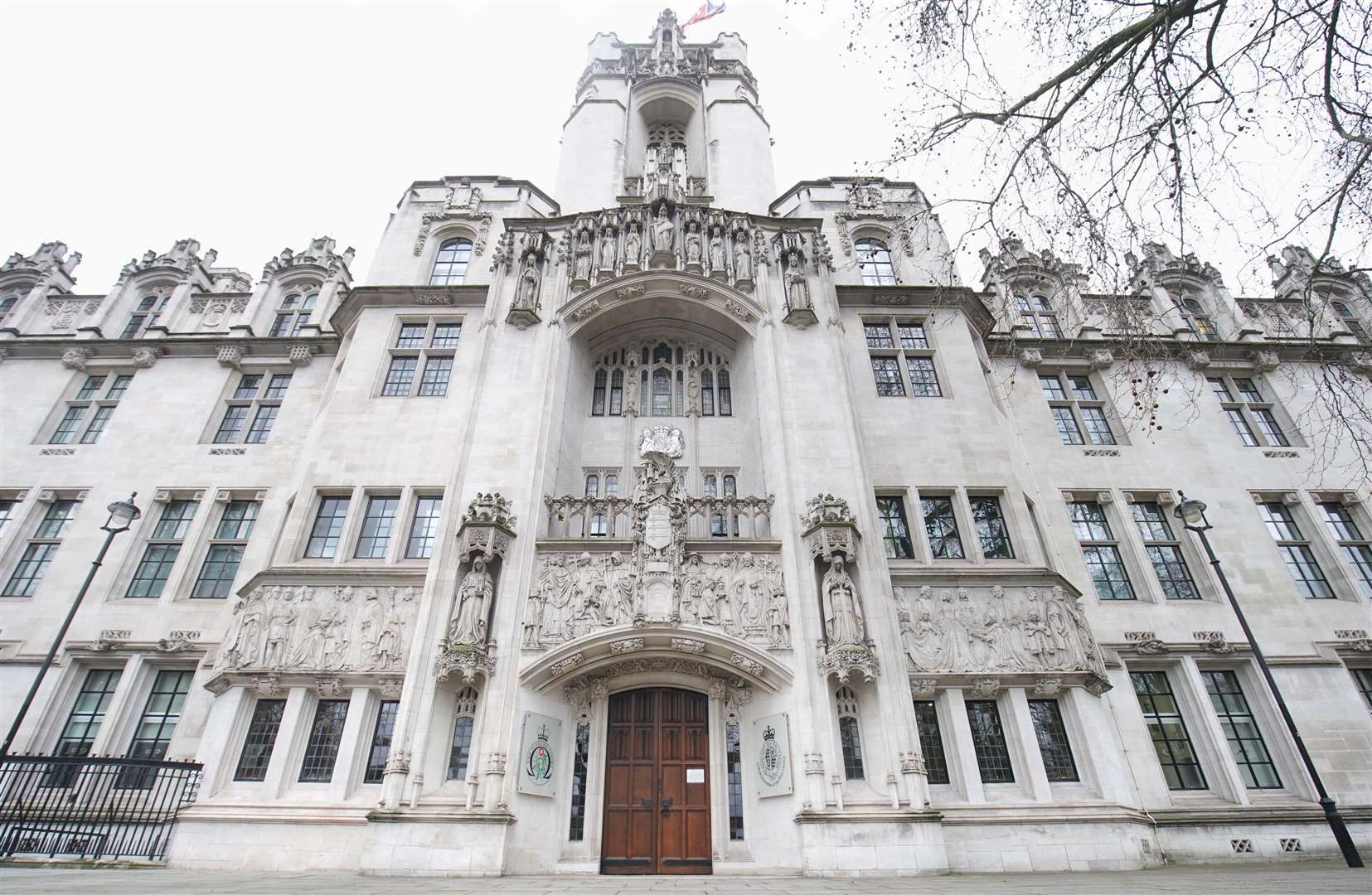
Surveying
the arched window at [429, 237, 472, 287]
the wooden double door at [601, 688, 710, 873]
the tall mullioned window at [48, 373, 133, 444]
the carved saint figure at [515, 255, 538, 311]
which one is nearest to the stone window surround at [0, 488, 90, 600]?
the tall mullioned window at [48, 373, 133, 444]

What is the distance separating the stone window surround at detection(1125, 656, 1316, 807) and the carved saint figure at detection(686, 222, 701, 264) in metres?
14.1

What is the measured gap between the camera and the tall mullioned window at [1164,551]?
53.3ft

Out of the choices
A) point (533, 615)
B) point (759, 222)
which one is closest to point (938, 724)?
point (533, 615)

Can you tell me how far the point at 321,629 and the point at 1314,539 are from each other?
2395 cm

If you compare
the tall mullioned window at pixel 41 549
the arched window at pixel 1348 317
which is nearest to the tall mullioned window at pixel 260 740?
the tall mullioned window at pixel 41 549

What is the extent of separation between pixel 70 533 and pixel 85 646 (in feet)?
12.1

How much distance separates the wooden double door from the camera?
39.5ft

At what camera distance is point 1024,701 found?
1276cm

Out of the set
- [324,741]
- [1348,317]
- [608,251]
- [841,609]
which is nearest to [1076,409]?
[841,609]

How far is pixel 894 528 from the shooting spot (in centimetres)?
1519

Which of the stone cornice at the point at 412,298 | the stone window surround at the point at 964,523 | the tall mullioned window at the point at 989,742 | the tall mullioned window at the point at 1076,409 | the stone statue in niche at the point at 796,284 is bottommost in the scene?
the tall mullioned window at the point at 989,742

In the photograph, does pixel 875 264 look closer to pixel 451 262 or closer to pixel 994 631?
pixel 994 631

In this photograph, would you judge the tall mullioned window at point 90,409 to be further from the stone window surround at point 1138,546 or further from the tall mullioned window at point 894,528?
the stone window surround at point 1138,546

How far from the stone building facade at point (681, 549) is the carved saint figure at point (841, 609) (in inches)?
3.2
